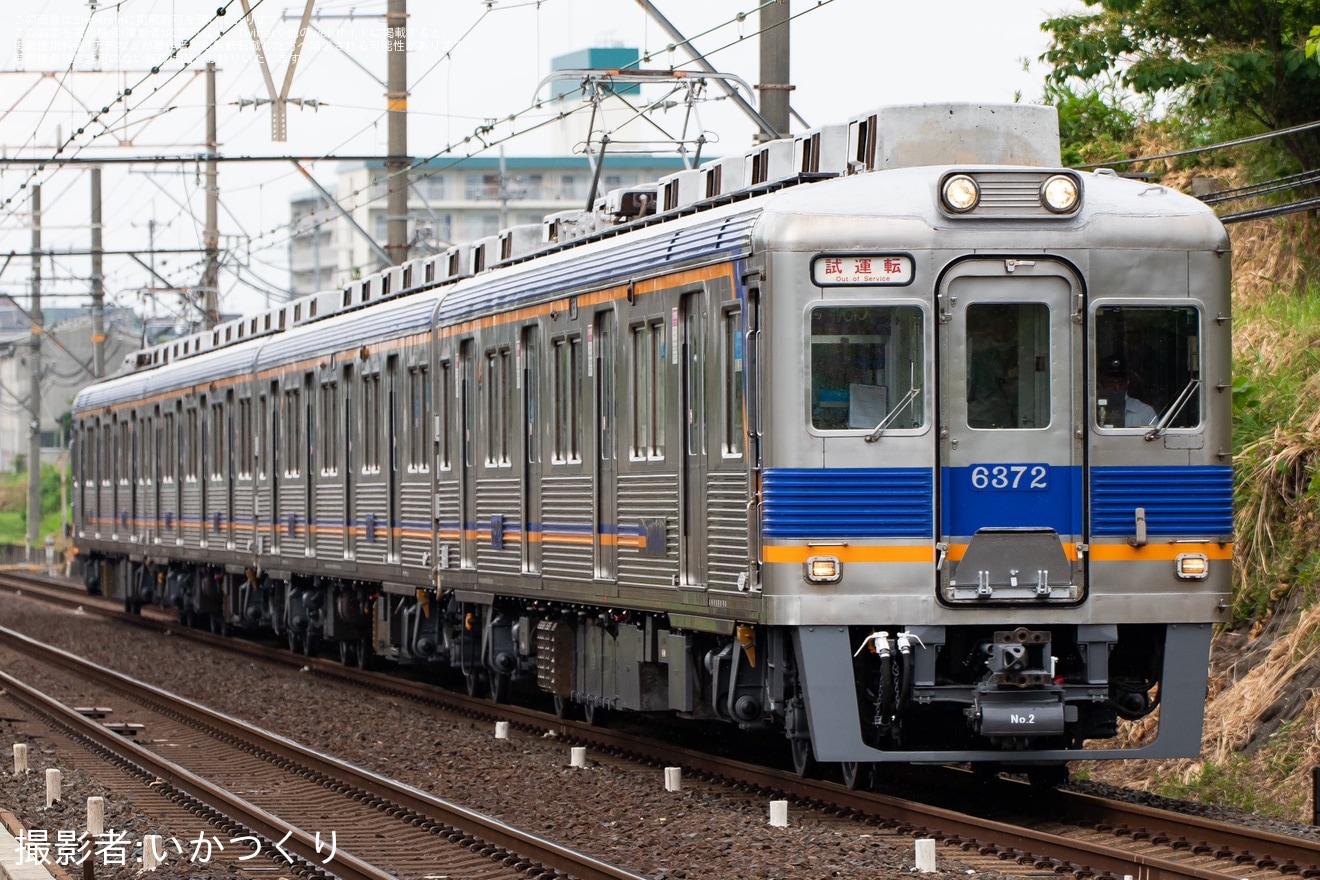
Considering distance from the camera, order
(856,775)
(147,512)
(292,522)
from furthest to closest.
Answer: (147,512)
(292,522)
(856,775)

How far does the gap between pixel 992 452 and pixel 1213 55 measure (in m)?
6.93

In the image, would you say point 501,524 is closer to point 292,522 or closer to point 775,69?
point 775,69

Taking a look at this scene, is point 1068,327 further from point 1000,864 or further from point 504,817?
point 504,817

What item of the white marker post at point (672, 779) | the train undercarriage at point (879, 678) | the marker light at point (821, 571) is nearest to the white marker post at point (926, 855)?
the train undercarriage at point (879, 678)

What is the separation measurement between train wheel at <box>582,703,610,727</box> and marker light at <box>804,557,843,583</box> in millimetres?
4524

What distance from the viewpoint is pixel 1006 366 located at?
36.7ft

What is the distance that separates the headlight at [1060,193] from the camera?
1112 centimetres

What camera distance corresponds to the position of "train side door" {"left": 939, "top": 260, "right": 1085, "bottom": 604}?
1098 cm

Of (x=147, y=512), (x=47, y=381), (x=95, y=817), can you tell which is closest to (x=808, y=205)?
(x=95, y=817)

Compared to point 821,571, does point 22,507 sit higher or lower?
lower

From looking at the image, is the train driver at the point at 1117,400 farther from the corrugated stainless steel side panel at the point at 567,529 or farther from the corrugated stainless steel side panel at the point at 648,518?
the corrugated stainless steel side panel at the point at 567,529

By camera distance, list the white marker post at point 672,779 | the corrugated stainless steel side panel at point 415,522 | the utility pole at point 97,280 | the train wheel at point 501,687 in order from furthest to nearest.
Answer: the utility pole at point 97,280, the corrugated stainless steel side panel at point 415,522, the train wheel at point 501,687, the white marker post at point 672,779

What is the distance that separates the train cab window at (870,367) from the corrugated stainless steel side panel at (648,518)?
1.77 meters

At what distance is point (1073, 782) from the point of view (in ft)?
40.7
